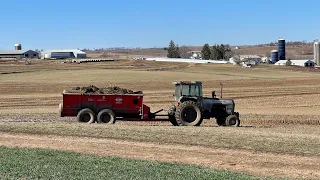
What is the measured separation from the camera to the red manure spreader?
24594 mm

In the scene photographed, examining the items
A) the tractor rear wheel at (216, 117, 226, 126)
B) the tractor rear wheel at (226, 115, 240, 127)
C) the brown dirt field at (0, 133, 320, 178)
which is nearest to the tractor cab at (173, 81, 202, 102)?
the tractor rear wheel at (226, 115, 240, 127)

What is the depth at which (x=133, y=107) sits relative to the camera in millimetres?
25203

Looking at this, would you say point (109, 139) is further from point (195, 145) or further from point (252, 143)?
point (252, 143)

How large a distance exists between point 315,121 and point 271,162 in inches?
661

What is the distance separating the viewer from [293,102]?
44.1 metres

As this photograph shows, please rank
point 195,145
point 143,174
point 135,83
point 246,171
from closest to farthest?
point 143,174
point 246,171
point 195,145
point 135,83

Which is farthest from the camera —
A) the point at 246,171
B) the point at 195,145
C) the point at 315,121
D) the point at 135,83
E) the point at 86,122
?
the point at 135,83

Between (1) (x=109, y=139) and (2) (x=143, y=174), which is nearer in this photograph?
(2) (x=143, y=174)

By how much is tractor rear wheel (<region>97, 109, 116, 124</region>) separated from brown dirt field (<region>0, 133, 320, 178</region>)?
19.6ft

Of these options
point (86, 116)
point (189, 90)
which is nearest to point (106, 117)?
point (86, 116)

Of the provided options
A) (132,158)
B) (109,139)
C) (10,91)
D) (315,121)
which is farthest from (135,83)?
(132,158)

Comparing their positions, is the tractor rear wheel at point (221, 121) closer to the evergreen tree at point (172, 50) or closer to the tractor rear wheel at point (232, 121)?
→ the tractor rear wheel at point (232, 121)

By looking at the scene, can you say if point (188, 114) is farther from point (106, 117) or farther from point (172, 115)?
point (106, 117)

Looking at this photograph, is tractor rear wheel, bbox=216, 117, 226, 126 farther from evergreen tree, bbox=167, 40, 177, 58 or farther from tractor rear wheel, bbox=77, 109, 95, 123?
evergreen tree, bbox=167, 40, 177, 58
